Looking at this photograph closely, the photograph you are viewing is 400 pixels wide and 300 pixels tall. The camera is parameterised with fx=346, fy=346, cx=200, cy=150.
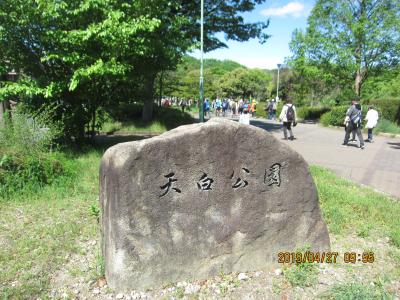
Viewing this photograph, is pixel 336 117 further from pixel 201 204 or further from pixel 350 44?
pixel 201 204

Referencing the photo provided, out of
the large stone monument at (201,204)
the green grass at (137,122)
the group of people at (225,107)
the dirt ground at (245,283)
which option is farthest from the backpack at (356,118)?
the group of people at (225,107)

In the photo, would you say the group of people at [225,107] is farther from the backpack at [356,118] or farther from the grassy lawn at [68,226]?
the grassy lawn at [68,226]

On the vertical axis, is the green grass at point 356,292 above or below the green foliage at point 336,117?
below

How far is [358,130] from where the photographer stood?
38.4 ft

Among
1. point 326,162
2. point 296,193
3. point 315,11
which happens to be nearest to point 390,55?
point 315,11

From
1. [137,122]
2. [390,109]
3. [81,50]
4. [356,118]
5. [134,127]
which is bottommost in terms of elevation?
[134,127]

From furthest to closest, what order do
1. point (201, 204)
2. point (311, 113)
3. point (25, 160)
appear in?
1. point (311, 113)
2. point (25, 160)
3. point (201, 204)

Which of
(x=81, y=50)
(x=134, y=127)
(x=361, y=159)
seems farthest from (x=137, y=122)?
(x=361, y=159)

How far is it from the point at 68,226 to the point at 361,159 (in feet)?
27.7

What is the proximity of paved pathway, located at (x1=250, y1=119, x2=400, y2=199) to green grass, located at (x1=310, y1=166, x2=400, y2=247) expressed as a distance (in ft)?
3.06
